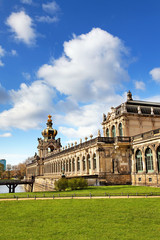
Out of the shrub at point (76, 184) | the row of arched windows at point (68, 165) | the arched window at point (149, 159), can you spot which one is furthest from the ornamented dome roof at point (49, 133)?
the shrub at point (76, 184)

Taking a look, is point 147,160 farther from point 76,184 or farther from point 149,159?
point 76,184

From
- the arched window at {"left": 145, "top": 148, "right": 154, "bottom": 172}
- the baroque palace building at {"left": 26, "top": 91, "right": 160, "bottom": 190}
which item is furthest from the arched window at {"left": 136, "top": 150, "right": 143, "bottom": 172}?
the arched window at {"left": 145, "top": 148, "right": 154, "bottom": 172}

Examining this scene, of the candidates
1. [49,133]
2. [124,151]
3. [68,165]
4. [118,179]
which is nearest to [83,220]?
[118,179]

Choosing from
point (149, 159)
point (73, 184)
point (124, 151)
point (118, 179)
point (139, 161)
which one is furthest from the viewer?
point (124, 151)

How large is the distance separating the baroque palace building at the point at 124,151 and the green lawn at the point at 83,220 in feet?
51.9

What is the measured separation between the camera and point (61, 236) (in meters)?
11.8

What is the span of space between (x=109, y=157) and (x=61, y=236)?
29261mm

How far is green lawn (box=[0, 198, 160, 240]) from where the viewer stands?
11914 mm

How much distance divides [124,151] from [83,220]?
2694 centimetres

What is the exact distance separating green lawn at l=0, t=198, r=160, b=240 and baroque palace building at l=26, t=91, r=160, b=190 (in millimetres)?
15823

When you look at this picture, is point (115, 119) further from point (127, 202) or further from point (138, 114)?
point (127, 202)

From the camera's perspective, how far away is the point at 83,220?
14445mm

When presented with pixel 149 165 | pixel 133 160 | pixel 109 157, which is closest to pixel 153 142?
pixel 149 165

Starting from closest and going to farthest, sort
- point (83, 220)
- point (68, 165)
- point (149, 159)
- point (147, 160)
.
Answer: point (83, 220) → point (149, 159) → point (147, 160) → point (68, 165)
